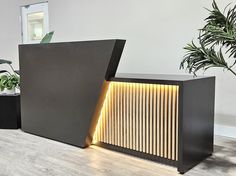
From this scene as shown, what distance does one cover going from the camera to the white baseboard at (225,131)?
145 inches

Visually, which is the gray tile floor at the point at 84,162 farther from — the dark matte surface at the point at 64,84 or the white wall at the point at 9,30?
the white wall at the point at 9,30

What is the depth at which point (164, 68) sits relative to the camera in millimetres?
4234

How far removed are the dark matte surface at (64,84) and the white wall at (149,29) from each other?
1.44 metres

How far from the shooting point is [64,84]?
3.34 metres

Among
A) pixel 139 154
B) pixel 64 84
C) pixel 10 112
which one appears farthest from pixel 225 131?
pixel 10 112

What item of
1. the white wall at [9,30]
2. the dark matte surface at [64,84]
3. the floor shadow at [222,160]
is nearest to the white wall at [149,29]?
the floor shadow at [222,160]

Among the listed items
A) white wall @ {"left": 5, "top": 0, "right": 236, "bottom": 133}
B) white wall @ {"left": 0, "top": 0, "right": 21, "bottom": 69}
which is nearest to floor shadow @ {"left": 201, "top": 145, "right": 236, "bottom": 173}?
white wall @ {"left": 5, "top": 0, "right": 236, "bottom": 133}

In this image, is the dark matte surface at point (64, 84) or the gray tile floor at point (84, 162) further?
the dark matte surface at point (64, 84)

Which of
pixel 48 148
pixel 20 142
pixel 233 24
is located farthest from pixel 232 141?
pixel 20 142

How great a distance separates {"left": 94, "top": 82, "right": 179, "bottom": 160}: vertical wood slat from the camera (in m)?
2.57

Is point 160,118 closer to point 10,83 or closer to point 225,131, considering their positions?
point 225,131

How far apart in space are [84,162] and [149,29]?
8.03 ft

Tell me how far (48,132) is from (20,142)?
1.17 feet

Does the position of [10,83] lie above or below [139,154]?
above
